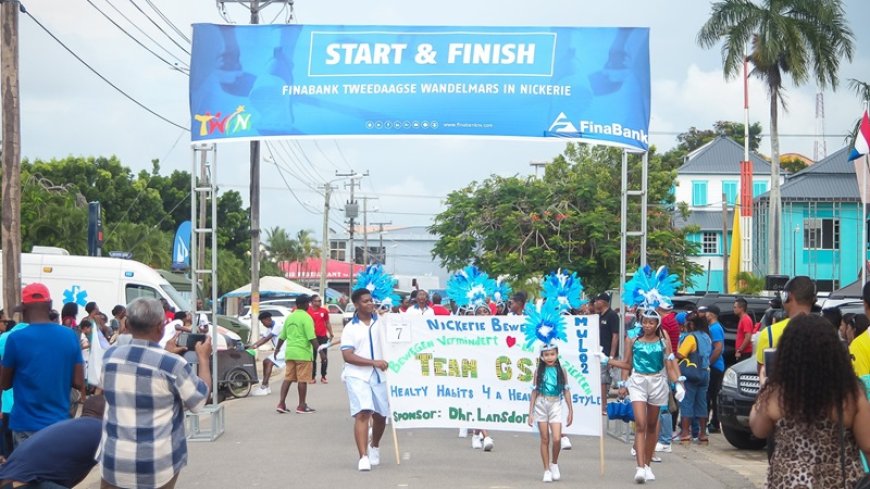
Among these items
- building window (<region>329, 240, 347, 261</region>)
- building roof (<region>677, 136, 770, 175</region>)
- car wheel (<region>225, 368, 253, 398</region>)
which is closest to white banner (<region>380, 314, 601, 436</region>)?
car wheel (<region>225, 368, 253, 398</region>)

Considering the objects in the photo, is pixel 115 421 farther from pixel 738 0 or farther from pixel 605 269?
pixel 605 269

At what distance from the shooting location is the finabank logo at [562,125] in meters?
14.9

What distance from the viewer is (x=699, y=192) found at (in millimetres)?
78812

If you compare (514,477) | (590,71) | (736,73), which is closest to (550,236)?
(736,73)

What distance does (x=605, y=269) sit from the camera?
45562 mm

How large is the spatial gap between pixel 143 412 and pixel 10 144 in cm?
1105

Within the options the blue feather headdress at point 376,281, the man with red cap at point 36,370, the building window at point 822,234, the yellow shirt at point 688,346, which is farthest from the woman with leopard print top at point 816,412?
the building window at point 822,234

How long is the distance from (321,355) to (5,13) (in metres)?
12.2

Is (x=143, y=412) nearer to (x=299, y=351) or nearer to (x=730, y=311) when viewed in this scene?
(x=299, y=351)

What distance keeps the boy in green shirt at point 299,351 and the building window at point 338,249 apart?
133m

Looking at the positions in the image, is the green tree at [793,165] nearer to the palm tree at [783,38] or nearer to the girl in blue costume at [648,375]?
the palm tree at [783,38]

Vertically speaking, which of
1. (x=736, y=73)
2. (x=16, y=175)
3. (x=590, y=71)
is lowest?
(x=16, y=175)

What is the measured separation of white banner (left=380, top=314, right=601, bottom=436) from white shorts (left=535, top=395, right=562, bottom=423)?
1.29 metres

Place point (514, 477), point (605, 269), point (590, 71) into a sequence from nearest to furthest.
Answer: point (514, 477)
point (590, 71)
point (605, 269)
